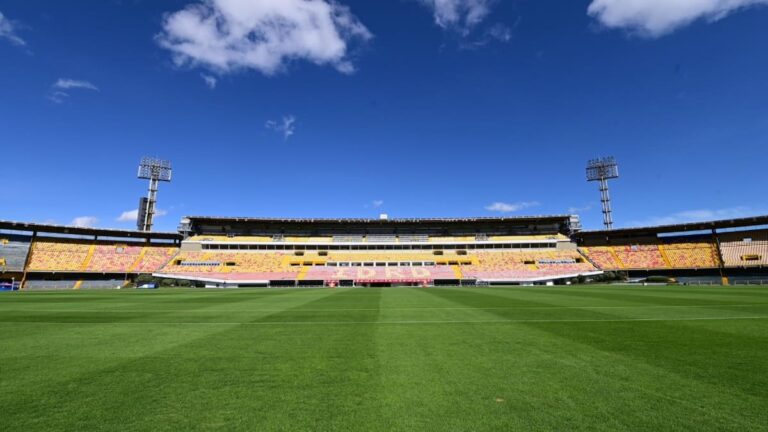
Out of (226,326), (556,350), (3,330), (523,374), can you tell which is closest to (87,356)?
(226,326)

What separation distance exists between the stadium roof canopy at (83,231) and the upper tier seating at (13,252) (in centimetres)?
160

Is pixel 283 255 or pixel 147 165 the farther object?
pixel 147 165

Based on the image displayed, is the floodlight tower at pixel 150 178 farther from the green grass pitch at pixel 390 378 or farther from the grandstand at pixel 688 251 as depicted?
the grandstand at pixel 688 251

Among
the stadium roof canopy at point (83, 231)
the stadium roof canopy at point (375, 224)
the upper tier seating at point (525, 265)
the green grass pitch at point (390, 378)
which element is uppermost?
the stadium roof canopy at point (375, 224)

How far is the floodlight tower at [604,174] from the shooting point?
238 feet

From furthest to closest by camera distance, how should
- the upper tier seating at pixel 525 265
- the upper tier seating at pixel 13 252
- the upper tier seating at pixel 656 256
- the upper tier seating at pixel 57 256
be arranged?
the upper tier seating at pixel 525 265 → the upper tier seating at pixel 656 256 → the upper tier seating at pixel 57 256 → the upper tier seating at pixel 13 252

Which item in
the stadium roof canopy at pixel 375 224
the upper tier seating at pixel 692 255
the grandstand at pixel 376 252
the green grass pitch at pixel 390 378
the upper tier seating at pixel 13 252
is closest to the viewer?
the green grass pitch at pixel 390 378

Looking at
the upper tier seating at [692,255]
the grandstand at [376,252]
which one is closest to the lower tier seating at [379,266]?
the grandstand at [376,252]

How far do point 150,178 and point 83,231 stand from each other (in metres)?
17.3

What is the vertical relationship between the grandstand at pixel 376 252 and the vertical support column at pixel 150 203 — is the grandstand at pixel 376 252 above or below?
below

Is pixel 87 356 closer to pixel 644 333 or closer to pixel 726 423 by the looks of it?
pixel 726 423

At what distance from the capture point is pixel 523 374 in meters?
4.93

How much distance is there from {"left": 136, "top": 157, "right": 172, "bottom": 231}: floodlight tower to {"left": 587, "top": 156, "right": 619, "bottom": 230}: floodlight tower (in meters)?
88.8

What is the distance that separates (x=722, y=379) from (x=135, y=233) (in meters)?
78.0
